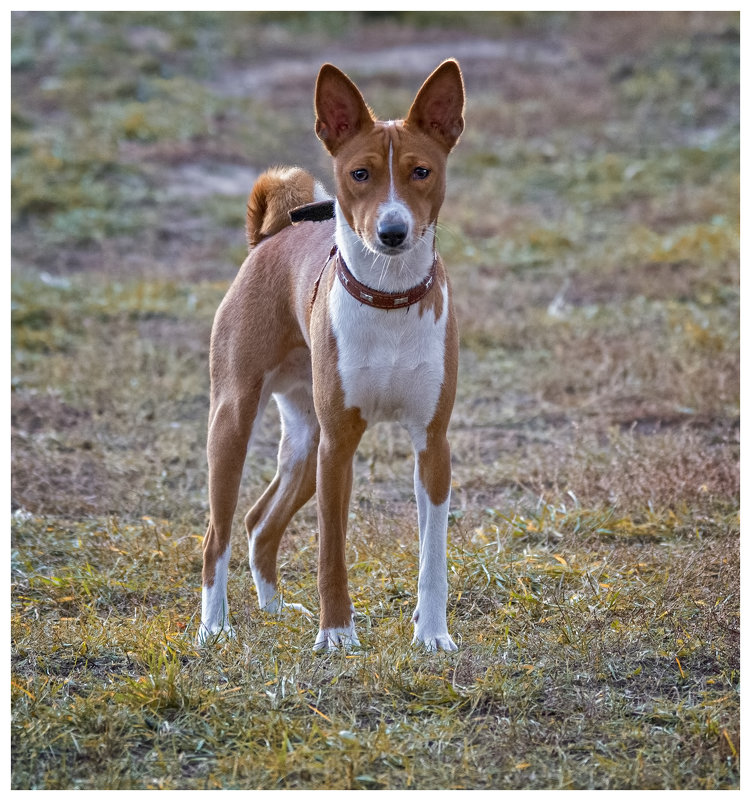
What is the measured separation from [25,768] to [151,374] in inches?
192

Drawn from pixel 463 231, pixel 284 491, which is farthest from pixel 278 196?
pixel 463 231

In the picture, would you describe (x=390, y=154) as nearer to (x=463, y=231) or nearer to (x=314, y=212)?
(x=314, y=212)

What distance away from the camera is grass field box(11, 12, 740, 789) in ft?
11.8

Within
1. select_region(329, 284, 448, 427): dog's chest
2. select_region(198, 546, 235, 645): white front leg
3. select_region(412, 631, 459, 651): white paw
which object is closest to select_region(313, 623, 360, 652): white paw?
select_region(412, 631, 459, 651): white paw

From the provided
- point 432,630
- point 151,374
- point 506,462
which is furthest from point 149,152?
point 432,630

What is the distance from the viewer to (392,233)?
3.77 metres

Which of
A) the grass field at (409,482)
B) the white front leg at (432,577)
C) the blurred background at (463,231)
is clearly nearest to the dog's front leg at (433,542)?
the white front leg at (432,577)

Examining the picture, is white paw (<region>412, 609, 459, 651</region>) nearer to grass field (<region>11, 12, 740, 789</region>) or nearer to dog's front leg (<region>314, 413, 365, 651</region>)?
grass field (<region>11, 12, 740, 789</region>)

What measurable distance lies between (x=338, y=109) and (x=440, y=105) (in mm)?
362

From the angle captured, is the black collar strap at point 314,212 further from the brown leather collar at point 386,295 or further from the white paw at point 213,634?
the white paw at point 213,634

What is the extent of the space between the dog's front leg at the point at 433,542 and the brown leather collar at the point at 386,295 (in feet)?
1.72

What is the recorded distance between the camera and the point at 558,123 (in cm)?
1678

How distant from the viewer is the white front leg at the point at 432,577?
166 inches

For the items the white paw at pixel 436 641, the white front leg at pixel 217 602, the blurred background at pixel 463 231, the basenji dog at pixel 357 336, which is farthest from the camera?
the blurred background at pixel 463 231
